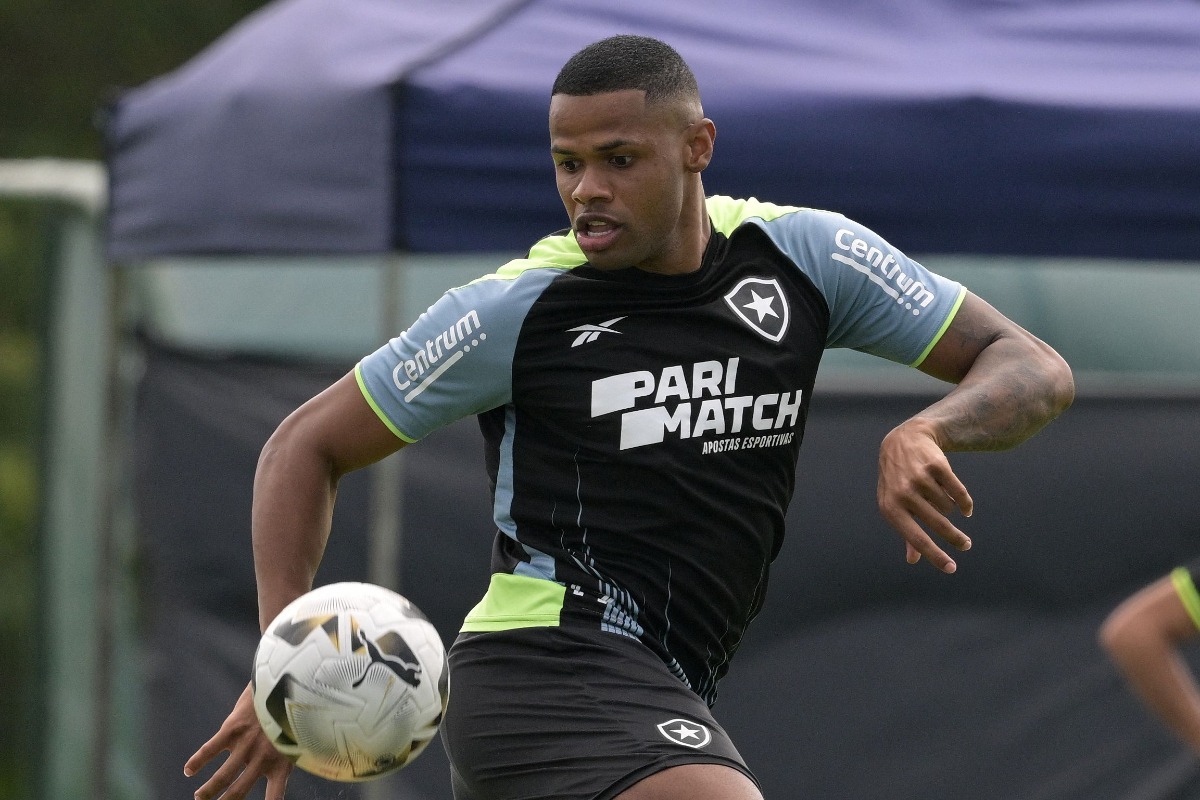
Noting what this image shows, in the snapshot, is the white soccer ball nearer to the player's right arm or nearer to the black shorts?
the player's right arm

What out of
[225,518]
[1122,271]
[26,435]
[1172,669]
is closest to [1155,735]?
[1122,271]

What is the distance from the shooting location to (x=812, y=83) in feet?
20.3

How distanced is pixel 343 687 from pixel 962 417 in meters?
1.40

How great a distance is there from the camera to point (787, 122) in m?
6.08

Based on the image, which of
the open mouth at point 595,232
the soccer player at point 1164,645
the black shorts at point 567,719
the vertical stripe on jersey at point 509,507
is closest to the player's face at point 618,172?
the open mouth at point 595,232

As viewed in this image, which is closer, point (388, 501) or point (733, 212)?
point (733, 212)

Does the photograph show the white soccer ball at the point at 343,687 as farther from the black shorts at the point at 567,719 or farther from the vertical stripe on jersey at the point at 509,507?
the vertical stripe on jersey at the point at 509,507

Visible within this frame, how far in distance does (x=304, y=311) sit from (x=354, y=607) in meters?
5.10

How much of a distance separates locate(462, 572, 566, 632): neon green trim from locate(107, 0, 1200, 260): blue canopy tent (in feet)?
6.70

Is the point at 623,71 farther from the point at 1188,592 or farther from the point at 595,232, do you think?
the point at 1188,592

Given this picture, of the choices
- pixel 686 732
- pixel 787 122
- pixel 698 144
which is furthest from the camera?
pixel 787 122

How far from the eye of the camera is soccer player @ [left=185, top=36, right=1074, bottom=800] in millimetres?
3773

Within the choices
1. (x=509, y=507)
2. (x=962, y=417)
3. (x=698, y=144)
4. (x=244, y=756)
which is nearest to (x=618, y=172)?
Answer: (x=698, y=144)

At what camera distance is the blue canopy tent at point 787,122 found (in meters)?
5.84
